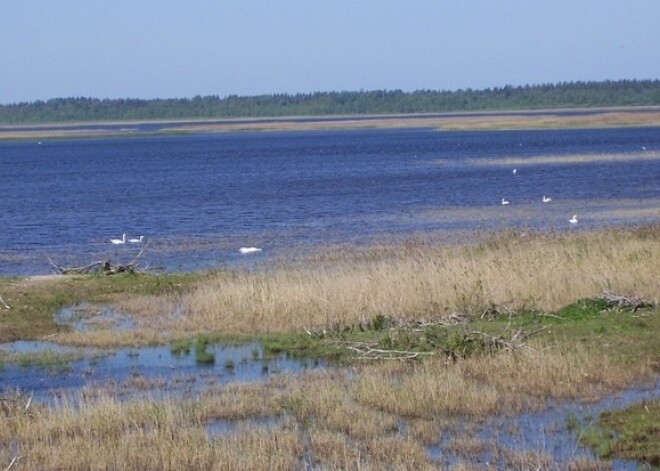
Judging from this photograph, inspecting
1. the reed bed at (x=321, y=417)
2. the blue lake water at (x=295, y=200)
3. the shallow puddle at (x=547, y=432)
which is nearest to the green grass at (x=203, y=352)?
the reed bed at (x=321, y=417)

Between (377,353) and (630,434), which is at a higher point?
(630,434)

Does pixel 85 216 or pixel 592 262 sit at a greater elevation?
pixel 592 262

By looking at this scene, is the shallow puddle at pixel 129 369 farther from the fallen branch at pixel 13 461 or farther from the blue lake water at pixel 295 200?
the blue lake water at pixel 295 200

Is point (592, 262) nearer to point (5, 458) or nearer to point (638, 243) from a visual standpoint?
point (638, 243)

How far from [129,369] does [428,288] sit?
5.34 metres

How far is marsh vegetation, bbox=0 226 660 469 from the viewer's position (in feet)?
36.3

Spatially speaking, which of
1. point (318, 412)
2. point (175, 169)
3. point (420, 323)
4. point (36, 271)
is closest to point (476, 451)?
point (318, 412)

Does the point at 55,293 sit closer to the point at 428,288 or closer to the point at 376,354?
the point at 428,288

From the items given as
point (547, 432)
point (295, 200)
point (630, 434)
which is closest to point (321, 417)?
point (547, 432)

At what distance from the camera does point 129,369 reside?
16.3 metres

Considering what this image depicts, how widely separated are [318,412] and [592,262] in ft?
28.5

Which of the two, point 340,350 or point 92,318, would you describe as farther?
point 92,318

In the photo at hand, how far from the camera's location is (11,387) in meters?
15.2

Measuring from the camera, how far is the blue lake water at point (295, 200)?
117 feet
